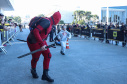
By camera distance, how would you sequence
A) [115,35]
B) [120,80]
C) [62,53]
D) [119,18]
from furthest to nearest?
1. [119,18]
2. [115,35]
3. [62,53]
4. [120,80]

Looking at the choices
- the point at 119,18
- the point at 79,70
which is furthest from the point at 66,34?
the point at 119,18

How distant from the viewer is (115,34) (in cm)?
1356

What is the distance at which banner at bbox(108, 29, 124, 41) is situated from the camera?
1283 cm

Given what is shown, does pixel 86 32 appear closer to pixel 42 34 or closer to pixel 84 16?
pixel 42 34

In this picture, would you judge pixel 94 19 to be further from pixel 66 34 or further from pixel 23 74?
pixel 23 74

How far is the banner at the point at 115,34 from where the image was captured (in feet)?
42.1

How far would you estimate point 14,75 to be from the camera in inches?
206

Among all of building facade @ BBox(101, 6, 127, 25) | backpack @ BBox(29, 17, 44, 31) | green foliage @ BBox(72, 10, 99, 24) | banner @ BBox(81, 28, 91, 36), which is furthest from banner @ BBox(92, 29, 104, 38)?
building facade @ BBox(101, 6, 127, 25)

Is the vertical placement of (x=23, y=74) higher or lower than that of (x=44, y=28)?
lower

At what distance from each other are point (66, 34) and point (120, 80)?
5.19 meters

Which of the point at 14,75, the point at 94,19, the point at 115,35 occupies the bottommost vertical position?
the point at 14,75

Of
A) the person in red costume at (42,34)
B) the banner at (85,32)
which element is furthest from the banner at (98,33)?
the person in red costume at (42,34)

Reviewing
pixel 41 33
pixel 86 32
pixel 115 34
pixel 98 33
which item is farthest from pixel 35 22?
pixel 86 32

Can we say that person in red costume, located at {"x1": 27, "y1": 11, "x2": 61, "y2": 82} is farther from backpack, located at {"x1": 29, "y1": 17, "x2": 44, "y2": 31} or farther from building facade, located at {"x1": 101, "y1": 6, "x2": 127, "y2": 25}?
building facade, located at {"x1": 101, "y1": 6, "x2": 127, "y2": 25}
